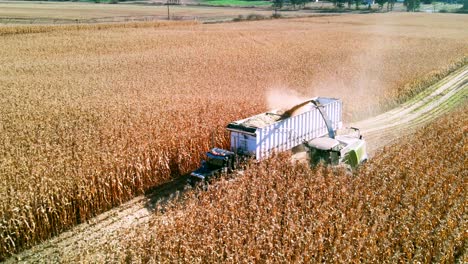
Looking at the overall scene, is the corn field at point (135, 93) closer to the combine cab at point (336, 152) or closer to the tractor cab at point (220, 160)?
the tractor cab at point (220, 160)

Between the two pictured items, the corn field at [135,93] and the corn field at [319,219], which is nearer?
the corn field at [319,219]

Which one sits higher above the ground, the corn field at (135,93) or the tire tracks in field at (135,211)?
the corn field at (135,93)

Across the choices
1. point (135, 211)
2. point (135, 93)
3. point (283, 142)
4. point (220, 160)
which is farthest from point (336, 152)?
point (135, 93)

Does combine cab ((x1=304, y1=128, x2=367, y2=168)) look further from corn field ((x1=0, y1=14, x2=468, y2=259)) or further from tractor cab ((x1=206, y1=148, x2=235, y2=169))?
corn field ((x1=0, y1=14, x2=468, y2=259))

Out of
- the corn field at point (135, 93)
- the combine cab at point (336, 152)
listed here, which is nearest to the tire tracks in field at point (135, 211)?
the corn field at point (135, 93)

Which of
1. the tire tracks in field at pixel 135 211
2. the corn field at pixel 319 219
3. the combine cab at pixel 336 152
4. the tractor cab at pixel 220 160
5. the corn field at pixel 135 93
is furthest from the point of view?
the tractor cab at pixel 220 160

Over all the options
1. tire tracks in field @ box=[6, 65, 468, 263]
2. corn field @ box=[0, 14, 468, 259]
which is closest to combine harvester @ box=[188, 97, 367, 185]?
tire tracks in field @ box=[6, 65, 468, 263]

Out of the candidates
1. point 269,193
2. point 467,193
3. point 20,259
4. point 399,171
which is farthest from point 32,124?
point 467,193
